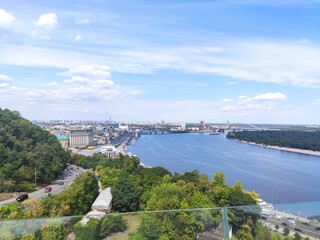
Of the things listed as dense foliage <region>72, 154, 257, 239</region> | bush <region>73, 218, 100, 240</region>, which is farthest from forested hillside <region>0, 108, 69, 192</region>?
bush <region>73, 218, 100, 240</region>

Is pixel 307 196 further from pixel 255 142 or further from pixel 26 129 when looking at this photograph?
pixel 255 142

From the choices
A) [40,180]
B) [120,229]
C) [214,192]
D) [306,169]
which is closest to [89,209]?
[214,192]

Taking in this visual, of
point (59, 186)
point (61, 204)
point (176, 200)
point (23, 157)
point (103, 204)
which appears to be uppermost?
point (23, 157)

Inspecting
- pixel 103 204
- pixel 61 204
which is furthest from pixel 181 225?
pixel 103 204

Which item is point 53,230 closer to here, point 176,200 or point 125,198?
point 176,200

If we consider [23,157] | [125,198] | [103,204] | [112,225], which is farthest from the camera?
[23,157]
